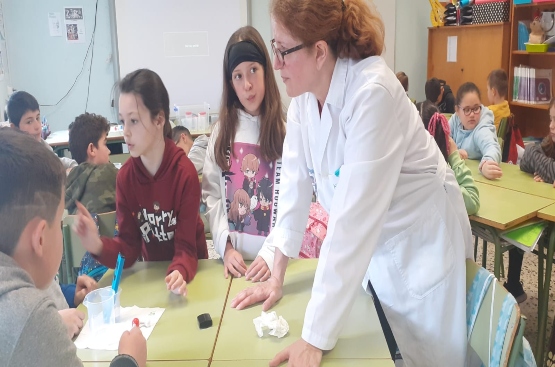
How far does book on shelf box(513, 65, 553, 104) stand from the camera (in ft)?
16.8

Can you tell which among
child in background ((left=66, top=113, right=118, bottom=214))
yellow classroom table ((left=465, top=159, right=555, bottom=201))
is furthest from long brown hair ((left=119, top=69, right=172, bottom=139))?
yellow classroom table ((left=465, top=159, right=555, bottom=201))

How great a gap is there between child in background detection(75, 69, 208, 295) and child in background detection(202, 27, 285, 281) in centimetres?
17

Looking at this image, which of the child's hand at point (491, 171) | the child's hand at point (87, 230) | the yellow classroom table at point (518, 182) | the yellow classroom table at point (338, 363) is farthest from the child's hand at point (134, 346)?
the child's hand at point (491, 171)

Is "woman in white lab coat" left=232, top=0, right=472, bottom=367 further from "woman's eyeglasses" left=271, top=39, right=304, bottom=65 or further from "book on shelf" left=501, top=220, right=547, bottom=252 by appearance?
"book on shelf" left=501, top=220, right=547, bottom=252

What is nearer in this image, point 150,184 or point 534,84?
point 150,184

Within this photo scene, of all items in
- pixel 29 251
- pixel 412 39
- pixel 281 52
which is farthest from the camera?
pixel 412 39

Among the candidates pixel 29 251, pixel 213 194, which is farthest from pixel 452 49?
pixel 29 251

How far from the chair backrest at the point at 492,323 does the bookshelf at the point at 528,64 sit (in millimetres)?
4332

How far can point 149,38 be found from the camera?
217 inches

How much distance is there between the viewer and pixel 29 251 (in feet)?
2.86

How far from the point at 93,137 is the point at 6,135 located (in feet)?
7.26

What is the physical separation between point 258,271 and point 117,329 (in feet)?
1.59

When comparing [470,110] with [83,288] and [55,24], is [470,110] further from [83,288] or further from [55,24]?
[55,24]

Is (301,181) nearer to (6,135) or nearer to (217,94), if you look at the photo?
(6,135)
